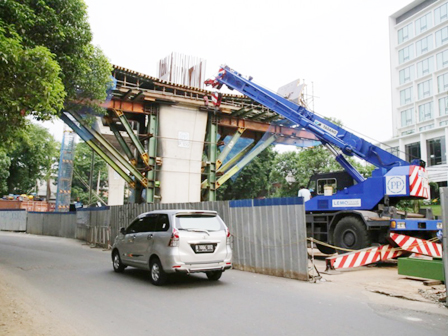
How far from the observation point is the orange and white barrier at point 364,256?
10418 millimetres

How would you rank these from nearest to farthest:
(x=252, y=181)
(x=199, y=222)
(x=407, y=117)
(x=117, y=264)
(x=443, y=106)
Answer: (x=199, y=222) → (x=117, y=264) → (x=252, y=181) → (x=443, y=106) → (x=407, y=117)

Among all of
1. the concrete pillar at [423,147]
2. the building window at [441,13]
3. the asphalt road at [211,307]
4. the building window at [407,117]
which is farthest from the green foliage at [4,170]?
the building window at [441,13]

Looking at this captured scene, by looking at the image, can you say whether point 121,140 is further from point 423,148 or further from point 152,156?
point 423,148

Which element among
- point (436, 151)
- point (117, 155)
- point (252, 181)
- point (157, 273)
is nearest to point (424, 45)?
point (436, 151)

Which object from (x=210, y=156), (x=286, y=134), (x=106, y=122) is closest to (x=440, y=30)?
(x=286, y=134)

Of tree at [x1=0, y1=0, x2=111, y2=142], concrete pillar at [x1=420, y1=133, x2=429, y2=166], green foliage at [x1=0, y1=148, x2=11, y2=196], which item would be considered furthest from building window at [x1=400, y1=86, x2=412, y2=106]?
green foliage at [x1=0, y1=148, x2=11, y2=196]

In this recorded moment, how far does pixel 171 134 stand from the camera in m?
21.5

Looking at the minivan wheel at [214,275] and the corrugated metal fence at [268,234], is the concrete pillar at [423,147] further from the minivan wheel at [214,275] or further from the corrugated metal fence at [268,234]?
the minivan wheel at [214,275]

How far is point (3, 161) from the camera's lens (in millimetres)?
35750

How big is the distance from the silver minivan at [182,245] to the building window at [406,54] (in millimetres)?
54307

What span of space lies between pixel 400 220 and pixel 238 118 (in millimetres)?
14202

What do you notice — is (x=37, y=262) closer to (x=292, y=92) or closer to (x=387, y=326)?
(x=387, y=326)

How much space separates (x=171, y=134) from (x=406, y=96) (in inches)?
1758

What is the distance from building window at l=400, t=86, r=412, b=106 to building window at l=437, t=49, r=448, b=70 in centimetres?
524
